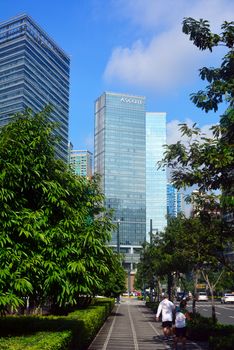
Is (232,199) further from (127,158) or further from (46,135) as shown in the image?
(127,158)

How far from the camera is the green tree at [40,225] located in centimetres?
878

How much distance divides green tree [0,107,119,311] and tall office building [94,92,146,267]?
334 ft

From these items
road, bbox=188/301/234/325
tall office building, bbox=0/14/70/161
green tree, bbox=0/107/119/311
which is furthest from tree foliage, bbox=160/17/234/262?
tall office building, bbox=0/14/70/161

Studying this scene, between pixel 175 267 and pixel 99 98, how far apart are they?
125050 millimetres

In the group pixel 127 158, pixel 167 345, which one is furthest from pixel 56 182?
pixel 127 158

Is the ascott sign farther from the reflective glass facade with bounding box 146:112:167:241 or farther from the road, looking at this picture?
the road

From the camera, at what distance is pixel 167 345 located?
15.8 m

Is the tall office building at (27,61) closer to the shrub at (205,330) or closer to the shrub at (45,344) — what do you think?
the shrub at (205,330)

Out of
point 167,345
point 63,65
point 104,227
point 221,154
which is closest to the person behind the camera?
point 221,154

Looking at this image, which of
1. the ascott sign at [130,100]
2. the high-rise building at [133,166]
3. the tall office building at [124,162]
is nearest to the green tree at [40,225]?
the high-rise building at [133,166]

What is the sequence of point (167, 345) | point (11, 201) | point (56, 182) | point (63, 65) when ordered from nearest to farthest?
point (11, 201), point (56, 182), point (167, 345), point (63, 65)

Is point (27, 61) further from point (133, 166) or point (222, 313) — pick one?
point (222, 313)

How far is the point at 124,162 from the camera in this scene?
124 m

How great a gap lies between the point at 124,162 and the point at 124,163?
28cm
